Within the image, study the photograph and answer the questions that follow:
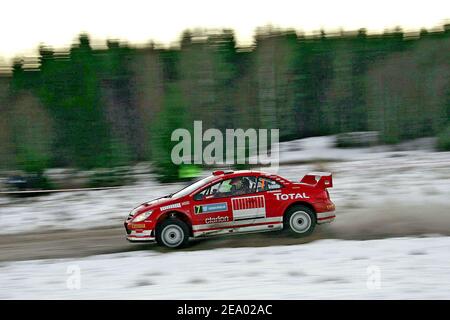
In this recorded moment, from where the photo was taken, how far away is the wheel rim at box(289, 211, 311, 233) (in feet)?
36.8

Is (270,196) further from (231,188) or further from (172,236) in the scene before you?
(172,236)

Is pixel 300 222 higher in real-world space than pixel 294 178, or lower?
lower

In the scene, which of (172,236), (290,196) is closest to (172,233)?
(172,236)

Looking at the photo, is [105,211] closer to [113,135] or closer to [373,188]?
[373,188]

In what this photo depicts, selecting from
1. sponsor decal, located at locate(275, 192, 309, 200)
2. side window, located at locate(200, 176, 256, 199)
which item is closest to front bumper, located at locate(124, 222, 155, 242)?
side window, located at locate(200, 176, 256, 199)

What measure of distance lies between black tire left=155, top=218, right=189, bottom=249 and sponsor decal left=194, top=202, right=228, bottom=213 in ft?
1.34

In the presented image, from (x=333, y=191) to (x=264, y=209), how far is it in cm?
805

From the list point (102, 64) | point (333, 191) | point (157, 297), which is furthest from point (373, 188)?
point (102, 64)

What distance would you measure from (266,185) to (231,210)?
2.97 feet

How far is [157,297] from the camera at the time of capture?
762 cm

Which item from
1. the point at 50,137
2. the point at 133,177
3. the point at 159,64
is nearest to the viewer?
the point at 133,177

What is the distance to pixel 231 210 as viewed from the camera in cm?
1101

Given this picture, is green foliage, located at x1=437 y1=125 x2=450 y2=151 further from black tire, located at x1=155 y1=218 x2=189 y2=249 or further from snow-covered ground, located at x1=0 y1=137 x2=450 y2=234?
black tire, located at x1=155 y1=218 x2=189 y2=249
